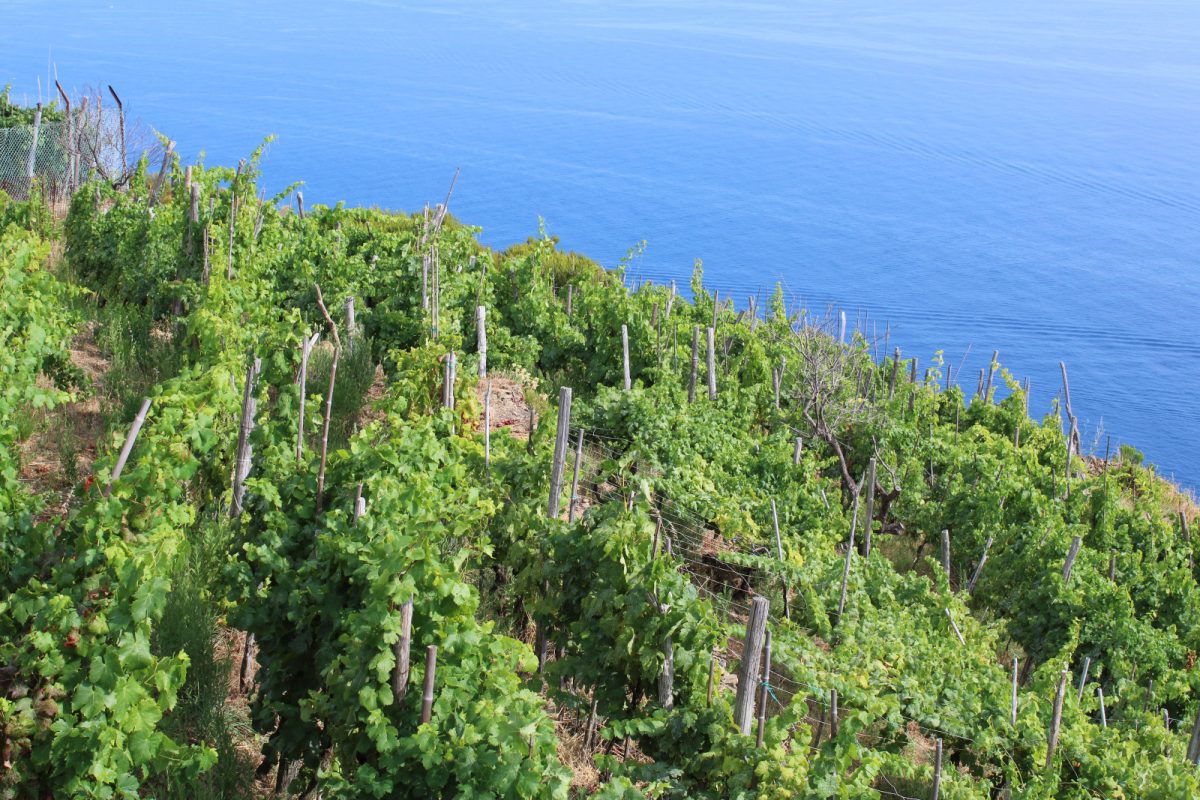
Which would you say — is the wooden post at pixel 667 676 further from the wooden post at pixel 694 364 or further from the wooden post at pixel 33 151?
the wooden post at pixel 33 151

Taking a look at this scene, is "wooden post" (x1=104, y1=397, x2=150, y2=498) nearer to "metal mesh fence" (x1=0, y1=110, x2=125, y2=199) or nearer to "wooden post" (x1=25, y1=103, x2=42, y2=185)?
"metal mesh fence" (x1=0, y1=110, x2=125, y2=199)

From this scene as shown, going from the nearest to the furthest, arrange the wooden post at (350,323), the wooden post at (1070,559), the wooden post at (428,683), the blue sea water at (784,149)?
the wooden post at (428,683) → the wooden post at (1070,559) → the wooden post at (350,323) → the blue sea water at (784,149)

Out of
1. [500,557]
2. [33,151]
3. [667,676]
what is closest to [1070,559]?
[500,557]

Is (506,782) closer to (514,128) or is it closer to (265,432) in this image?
(265,432)

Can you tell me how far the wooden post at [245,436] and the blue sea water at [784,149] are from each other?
715 inches

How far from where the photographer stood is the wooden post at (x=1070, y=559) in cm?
886

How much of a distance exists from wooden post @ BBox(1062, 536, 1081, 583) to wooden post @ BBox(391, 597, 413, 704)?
20.1 feet

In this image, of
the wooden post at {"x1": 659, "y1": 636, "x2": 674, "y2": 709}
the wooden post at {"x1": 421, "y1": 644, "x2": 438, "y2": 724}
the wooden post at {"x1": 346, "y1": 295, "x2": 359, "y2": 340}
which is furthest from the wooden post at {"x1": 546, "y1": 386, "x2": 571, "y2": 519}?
the wooden post at {"x1": 346, "y1": 295, "x2": 359, "y2": 340}

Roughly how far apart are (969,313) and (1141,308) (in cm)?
465

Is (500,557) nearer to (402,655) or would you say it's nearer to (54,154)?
Answer: (402,655)

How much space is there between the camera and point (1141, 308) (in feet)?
92.7

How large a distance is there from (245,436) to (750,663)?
10.6 ft

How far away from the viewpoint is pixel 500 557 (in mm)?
6941

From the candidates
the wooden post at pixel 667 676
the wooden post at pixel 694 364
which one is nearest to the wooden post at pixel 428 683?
the wooden post at pixel 667 676
